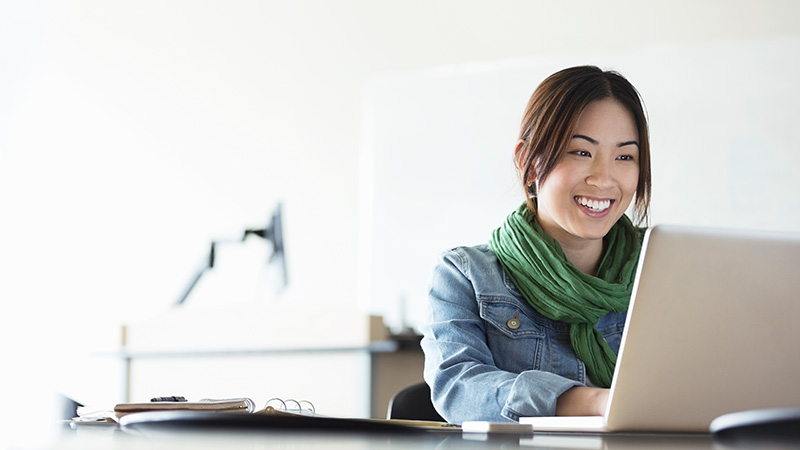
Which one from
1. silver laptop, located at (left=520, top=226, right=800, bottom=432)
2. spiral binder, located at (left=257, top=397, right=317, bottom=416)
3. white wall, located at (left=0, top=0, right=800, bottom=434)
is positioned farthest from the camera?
white wall, located at (left=0, top=0, right=800, bottom=434)

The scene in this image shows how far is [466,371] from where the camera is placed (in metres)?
1.31

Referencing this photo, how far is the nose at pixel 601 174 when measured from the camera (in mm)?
1517

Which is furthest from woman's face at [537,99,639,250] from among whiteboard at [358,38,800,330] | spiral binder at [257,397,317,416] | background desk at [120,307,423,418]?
background desk at [120,307,423,418]

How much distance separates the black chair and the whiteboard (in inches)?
49.8

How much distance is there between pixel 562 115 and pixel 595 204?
162mm

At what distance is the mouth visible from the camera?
1522 mm

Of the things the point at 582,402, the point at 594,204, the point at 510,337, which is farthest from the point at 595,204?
the point at 582,402

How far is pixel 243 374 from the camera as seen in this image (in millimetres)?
3154

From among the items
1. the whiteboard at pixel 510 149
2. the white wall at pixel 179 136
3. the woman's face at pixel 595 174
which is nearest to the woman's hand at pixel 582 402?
the woman's face at pixel 595 174

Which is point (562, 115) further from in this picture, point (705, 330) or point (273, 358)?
point (273, 358)

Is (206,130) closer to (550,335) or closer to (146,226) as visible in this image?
(146,226)

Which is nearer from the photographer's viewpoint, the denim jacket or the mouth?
the denim jacket

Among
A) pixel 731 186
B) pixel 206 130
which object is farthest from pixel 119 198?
pixel 731 186

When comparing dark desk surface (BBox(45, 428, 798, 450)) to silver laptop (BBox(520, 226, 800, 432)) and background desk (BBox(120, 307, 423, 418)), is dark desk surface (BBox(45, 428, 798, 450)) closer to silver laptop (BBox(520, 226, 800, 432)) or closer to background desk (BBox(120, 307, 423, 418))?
silver laptop (BBox(520, 226, 800, 432))
